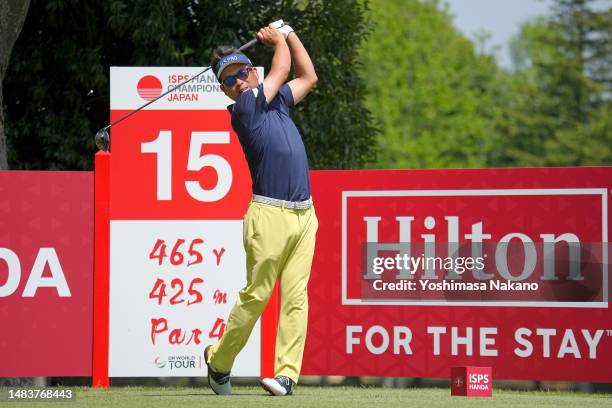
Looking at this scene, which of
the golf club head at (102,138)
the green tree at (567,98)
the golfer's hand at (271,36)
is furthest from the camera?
the green tree at (567,98)

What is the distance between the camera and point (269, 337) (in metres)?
9.01

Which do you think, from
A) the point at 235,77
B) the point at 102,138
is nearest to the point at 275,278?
the point at 235,77

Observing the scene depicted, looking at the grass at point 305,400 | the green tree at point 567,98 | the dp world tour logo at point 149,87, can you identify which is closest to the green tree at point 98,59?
the dp world tour logo at point 149,87

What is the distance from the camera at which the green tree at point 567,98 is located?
49406mm

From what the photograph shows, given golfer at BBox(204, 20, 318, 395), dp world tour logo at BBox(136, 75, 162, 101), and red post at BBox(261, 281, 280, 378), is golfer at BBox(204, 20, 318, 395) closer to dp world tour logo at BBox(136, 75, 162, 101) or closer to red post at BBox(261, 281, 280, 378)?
red post at BBox(261, 281, 280, 378)

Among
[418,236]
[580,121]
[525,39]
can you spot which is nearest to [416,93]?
[580,121]

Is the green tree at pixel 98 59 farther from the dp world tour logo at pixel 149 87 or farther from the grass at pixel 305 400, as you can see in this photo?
the grass at pixel 305 400

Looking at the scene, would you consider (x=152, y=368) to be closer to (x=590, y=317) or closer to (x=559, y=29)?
(x=590, y=317)

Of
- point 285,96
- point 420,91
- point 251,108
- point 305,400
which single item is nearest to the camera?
point 305,400

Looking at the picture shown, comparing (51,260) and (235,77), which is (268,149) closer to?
(235,77)

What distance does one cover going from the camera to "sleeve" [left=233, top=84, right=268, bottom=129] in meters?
7.15

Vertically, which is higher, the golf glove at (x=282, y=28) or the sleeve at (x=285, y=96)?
the golf glove at (x=282, y=28)

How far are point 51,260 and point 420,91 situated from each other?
1457 inches

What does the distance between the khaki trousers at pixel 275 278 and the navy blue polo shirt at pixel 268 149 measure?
4.4 inches
